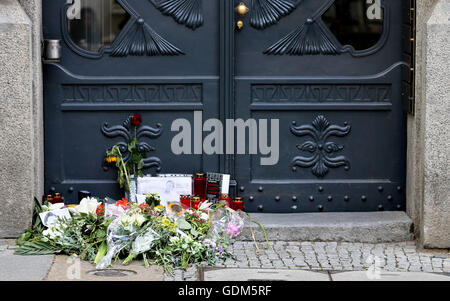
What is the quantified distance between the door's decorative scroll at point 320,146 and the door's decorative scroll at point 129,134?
3.76 ft

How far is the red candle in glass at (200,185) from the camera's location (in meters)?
7.71

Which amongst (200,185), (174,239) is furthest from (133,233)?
(200,185)

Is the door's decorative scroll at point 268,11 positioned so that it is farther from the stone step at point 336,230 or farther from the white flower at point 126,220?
the white flower at point 126,220

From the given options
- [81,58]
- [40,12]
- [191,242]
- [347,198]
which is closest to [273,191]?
[347,198]

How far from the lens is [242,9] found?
7.61m

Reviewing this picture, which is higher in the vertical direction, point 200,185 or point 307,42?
point 307,42

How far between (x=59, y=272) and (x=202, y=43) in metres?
2.29

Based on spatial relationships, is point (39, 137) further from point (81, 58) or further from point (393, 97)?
point (393, 97)

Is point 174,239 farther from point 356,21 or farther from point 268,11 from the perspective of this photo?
point 356,21

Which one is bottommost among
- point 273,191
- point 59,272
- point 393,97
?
point 59,272

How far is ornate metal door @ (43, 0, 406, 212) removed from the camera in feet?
25.2

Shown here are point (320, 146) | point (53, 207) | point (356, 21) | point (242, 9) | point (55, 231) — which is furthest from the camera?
point (320, 146)

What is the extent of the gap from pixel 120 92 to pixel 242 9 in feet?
3.98

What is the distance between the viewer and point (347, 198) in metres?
7.87
